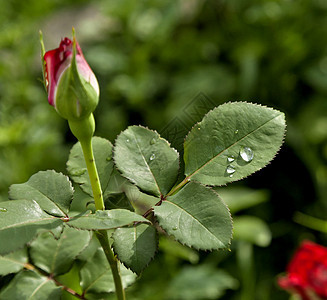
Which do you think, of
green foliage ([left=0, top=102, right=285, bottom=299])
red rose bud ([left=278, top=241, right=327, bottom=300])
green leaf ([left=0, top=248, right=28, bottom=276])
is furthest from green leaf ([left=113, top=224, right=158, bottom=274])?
red rose bud ([left=278, top=241, right=327, bottom=300])

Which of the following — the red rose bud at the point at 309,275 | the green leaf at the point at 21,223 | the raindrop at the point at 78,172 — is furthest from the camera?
the red rose bud at the point at 309,275

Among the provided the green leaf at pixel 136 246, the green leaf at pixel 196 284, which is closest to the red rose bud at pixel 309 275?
the green leaf at pixel 196 284

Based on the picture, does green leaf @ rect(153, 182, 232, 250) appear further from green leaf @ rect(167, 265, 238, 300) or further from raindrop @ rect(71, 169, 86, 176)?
green leaf @ rect(167, 265, 238, 300)

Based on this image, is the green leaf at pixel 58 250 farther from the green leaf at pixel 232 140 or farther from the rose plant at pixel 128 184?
the green leaf at pixel 232 140

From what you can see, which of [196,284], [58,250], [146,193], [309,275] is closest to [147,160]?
[146,193]

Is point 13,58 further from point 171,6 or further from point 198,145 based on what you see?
point 198,145

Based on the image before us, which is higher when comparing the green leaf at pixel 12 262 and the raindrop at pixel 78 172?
the raindrop at pixel 78 172

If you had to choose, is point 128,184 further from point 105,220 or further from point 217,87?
point 217,87
